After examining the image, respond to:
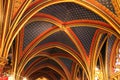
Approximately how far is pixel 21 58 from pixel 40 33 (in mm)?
2435

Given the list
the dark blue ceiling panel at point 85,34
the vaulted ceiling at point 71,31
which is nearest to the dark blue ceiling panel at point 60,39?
the vaulted ceiling at point 71,31

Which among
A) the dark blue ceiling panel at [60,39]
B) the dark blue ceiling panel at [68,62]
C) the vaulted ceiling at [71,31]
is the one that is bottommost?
the vaulted ceiling at [71,31]

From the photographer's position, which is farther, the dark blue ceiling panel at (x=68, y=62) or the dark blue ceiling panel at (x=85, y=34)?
the dark blue ceiling panel at (x=68, y=62)

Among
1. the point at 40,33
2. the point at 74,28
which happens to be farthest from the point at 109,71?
the point at 40,33

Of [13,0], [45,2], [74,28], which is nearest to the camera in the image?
[13,0]

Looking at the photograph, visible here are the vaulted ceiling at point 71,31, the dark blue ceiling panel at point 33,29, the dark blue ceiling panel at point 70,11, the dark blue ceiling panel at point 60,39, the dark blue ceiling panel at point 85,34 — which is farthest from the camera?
the dark blue ceiling panel at point 60,39

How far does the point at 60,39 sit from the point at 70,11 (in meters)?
4.05

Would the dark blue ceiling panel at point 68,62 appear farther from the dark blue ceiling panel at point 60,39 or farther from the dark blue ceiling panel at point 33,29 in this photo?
the dark blue ceiling panel at point 33,29

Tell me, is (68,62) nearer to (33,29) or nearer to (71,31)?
(71,31)

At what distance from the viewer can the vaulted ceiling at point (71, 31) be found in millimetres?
13169

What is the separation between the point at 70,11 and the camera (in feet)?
48.5

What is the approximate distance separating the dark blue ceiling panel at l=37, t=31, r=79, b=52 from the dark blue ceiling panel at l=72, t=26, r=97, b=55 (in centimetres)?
101

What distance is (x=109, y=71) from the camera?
1722cm

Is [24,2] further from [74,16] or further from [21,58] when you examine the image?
[21,58]
